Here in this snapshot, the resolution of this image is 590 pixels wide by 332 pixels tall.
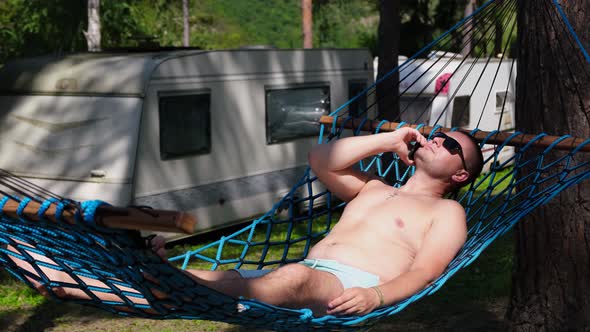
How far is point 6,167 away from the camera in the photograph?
766cm

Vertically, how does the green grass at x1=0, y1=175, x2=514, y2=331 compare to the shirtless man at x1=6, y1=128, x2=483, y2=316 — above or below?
below

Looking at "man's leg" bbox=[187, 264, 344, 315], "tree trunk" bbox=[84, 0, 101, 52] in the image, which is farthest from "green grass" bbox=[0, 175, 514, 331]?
"tree trunk" bbox=[84, 0, 101, 52]

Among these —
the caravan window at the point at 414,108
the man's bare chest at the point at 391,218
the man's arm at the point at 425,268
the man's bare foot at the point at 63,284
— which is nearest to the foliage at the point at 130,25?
the man's bare chest at the point at 391,218

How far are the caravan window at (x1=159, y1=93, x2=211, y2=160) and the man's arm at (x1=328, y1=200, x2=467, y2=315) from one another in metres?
4.39

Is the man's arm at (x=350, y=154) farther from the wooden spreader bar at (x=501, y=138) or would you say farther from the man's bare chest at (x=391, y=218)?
the wooden spreader bar at (x=501, y=138)

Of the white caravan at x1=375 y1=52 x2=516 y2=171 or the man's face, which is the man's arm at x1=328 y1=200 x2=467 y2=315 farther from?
the white caravan at x1=375 y1=52 x2=516 y2=171

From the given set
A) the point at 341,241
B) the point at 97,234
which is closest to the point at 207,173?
the point at 341,241

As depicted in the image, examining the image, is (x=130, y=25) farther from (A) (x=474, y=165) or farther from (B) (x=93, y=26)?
(A) (x=474, y=165)

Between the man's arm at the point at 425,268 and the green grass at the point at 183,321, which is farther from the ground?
the man's arm at the point at 425,268

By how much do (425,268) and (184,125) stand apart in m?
4.78

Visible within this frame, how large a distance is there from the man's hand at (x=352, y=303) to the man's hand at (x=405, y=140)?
798mm

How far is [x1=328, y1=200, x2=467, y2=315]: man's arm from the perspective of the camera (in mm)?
2902

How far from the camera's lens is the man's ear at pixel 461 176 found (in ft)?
11.4

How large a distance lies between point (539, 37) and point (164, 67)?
392 cm
